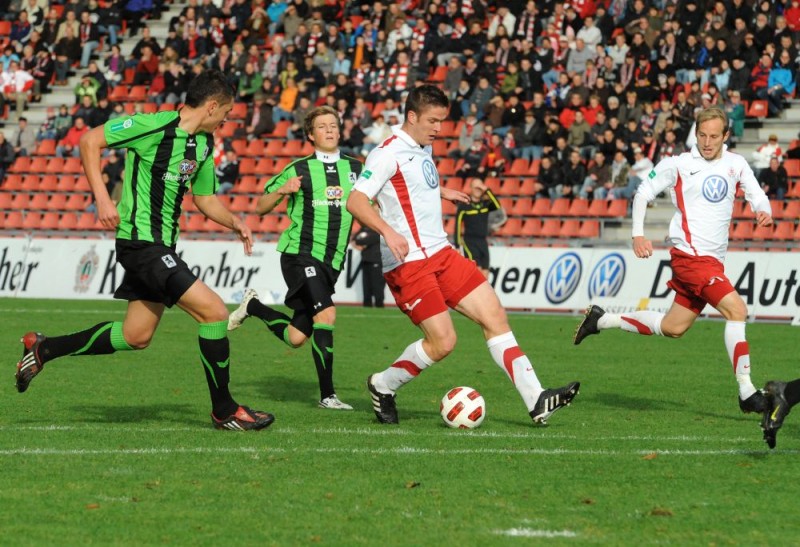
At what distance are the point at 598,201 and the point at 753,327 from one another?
662 cm

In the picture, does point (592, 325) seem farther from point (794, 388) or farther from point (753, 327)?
point (753, 327)

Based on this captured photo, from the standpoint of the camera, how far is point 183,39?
35062 mm

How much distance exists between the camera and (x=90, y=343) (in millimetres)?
9414

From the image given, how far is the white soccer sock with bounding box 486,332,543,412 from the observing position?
923 cm

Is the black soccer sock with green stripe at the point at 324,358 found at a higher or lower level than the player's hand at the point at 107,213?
lower

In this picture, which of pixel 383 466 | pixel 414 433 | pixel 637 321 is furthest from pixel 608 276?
pixel 383 466

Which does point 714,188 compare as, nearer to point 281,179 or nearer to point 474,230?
point 281,179

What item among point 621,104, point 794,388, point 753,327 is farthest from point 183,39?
point 794,388

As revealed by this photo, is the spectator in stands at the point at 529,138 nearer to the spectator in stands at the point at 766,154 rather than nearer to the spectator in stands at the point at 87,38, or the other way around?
the spectator in stands at the point at 766,154

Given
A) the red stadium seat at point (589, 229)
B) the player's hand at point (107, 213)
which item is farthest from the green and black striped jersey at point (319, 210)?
the red stadium seat at point (589, 229)

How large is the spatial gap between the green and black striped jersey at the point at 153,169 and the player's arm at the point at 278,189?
1729 millimetres

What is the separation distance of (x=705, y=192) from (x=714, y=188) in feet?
0.24

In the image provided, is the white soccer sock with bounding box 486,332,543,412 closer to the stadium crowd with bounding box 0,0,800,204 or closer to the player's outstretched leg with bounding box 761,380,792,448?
the player's outstretched leg with bounding box 761,380,792,448

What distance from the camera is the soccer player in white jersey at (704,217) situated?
1032 centimetres
